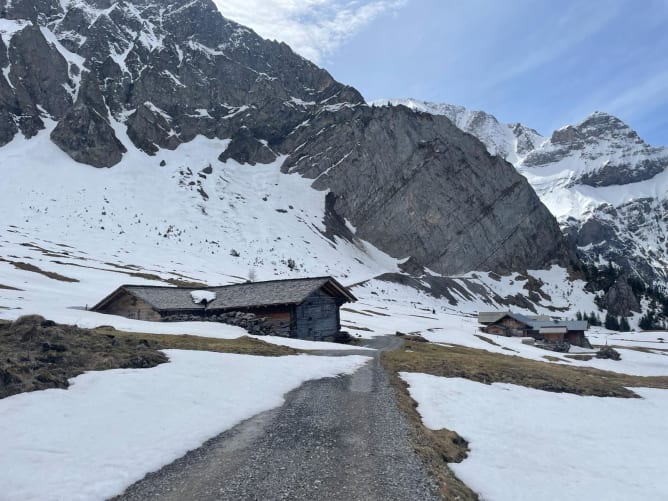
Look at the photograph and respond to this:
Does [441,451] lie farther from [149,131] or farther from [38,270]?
[149,131]

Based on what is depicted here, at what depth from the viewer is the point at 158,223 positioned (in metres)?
116

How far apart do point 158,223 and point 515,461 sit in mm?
114894

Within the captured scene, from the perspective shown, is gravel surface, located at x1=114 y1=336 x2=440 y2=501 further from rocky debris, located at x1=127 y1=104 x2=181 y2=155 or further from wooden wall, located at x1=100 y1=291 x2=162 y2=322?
rocky debris, located at x1=127 y1=104 x2=181 y2=155

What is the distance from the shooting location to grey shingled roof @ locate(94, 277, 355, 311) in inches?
1623

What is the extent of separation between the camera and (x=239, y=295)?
146 ft

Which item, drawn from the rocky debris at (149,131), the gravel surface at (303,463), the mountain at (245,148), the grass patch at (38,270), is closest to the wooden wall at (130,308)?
the grass patch at (38,270)

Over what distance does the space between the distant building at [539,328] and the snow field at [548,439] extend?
66638 mm

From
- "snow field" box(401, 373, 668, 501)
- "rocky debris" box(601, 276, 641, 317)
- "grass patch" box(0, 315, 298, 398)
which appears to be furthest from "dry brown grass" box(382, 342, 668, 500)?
"rocky debris" box(601, 276, 641, 317)

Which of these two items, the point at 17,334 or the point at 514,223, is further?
the point at 514,223

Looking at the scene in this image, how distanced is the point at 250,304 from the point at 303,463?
104 ft

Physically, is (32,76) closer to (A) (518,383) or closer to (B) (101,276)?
(B) (101,276)

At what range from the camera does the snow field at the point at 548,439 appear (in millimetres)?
11570

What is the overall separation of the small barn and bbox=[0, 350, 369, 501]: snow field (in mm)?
21965

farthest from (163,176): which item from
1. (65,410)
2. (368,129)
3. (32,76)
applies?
(65,410)
